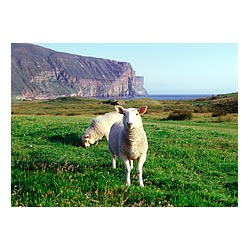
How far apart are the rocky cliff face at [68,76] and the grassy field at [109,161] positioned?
0.27m

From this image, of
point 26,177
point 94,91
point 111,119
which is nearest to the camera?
point 26,177

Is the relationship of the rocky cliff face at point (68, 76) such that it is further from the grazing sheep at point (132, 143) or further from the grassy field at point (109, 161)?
the grazing sheep at point (132, 143)

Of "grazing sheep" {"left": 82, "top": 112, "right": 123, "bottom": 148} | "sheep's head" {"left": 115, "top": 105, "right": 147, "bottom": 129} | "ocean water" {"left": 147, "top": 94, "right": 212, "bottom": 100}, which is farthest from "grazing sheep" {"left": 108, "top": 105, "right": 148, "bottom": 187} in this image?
"grazing sheep" {"left": 82, "top": 112, "right": 123, "bottom": 148}

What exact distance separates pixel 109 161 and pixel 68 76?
209 centimetres

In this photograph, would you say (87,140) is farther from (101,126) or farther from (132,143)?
(132,143)

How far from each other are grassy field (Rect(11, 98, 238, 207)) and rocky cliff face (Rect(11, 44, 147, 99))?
0.27 meters

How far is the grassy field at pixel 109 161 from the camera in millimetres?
5758

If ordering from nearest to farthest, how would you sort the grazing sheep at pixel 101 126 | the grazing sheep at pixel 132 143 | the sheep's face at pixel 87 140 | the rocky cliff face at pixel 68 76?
the grazing sheep at pixel 132 143, the rocky cliff face at pixel 68 76, the sheep's face at pixel 87 140, the grazing sheep at pixel 101 126

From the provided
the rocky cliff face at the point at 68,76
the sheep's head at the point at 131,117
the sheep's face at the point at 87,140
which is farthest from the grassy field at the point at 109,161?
the sheep's head at the point at 131,117

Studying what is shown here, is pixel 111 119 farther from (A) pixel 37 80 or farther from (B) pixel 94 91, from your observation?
(A) pixel 37 80

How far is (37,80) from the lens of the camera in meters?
8.01

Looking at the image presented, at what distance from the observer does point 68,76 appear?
8258 millimetres

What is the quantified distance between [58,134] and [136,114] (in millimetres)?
3812
